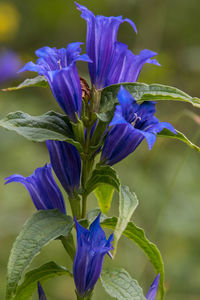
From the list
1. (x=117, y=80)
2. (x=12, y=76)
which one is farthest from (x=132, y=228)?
(x=12, y=76)

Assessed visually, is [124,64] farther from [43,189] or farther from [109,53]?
[43,189]

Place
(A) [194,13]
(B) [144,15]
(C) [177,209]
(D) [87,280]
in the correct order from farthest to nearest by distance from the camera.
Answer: (A) [194,13]
(B) [144,15]
(C) [177,209]
(D) [87,280]

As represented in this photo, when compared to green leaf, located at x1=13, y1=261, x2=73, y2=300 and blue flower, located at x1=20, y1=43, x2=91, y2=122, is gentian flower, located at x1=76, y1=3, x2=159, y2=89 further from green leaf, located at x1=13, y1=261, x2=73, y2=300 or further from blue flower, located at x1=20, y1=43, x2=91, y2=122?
green leaf, located at x1=13, y1=261, x2=73, y2=300

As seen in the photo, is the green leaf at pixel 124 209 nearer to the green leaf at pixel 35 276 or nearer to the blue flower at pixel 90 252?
the blue flower at pixel 90 252

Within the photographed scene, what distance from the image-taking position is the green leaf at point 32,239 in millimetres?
800

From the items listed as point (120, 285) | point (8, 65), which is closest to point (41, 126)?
point (120, 285)

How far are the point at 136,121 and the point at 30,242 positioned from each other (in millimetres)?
301

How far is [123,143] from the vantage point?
0.92 metres

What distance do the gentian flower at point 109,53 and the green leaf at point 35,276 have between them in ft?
1.21

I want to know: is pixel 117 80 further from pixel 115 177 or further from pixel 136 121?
pixel 115 177

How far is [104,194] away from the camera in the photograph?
106cm

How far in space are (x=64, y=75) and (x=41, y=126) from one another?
0.10m

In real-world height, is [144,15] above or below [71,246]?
above

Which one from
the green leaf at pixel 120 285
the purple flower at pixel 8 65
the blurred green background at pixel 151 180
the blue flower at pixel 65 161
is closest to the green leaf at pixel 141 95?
the blue flower at pixel 65 161
